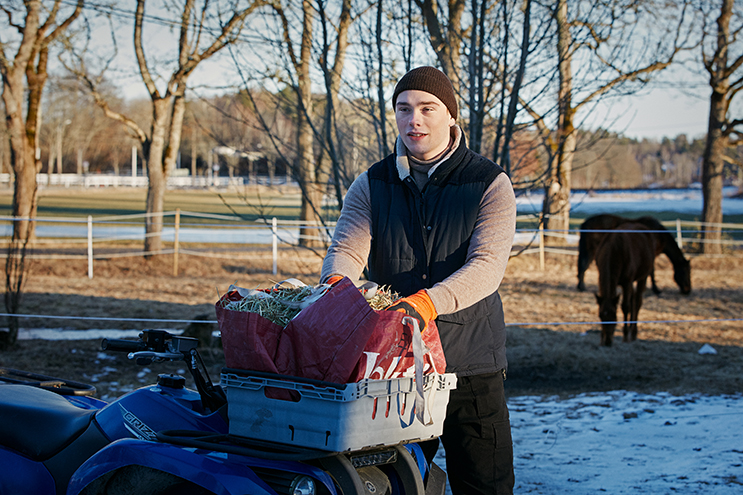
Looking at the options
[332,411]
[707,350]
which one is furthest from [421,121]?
[707,350]

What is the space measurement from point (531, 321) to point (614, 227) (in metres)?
1.82

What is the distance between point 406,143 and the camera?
2.18m

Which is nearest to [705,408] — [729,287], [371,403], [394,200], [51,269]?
[394,200]

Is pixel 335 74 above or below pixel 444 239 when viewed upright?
above

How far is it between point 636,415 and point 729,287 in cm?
877

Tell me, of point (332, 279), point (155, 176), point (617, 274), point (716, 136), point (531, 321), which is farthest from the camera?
point (716, 136)

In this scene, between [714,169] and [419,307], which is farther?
[714,169]

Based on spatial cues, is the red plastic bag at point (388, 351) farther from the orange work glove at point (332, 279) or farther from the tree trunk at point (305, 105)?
the tree trunk at point (305, 105)

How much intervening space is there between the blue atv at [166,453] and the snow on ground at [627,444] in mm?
2052

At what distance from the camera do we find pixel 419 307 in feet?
5.93

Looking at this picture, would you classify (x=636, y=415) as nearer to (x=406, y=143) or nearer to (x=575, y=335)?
(x=575, y=335)

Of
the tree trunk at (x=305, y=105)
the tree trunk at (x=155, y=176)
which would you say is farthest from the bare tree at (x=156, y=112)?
the tree trunk at (x=305, y=105)

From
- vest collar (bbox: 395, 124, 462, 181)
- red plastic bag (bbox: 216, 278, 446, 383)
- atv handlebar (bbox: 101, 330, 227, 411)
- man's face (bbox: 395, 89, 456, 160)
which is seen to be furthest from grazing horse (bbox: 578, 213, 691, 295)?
red plastic bag (bbox: 216, 278, 446, 383)

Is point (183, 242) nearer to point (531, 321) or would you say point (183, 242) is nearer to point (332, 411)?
point (531, 321)
